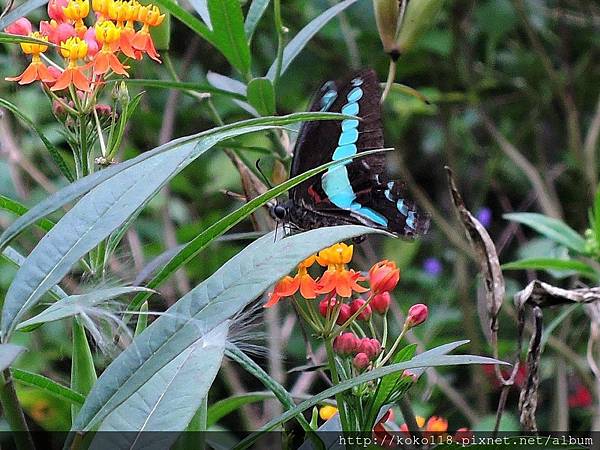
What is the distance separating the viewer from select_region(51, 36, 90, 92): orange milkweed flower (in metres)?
0.85

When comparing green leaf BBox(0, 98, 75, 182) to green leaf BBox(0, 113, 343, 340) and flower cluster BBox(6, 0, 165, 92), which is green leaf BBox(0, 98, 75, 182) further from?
green leaf BBox(0, 113, 343, 340)

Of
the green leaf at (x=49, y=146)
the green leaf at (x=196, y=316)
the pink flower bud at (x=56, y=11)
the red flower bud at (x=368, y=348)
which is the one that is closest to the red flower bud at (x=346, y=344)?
the red flower bud at (x=368, y=348)

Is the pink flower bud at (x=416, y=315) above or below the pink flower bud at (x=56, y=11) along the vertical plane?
below

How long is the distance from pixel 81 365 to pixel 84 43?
0.32 meters

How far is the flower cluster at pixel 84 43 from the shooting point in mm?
855

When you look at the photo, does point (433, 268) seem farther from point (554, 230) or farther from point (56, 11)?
point (56, 11)

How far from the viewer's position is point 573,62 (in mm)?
2879

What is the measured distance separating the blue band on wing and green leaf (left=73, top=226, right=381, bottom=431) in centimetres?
34

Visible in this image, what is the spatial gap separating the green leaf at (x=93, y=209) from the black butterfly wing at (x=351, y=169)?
0.30 meters

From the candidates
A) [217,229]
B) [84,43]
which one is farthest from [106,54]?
[217,229]

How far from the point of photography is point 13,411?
62cm

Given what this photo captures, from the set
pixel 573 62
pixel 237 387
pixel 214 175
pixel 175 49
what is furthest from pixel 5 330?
pixel 573 62

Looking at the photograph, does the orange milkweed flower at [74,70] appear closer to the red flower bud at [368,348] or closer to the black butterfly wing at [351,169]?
the black butterfly wing at [351,169]

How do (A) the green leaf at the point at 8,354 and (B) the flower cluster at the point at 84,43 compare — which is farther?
(B) the flower cluster at the point at 84,43
